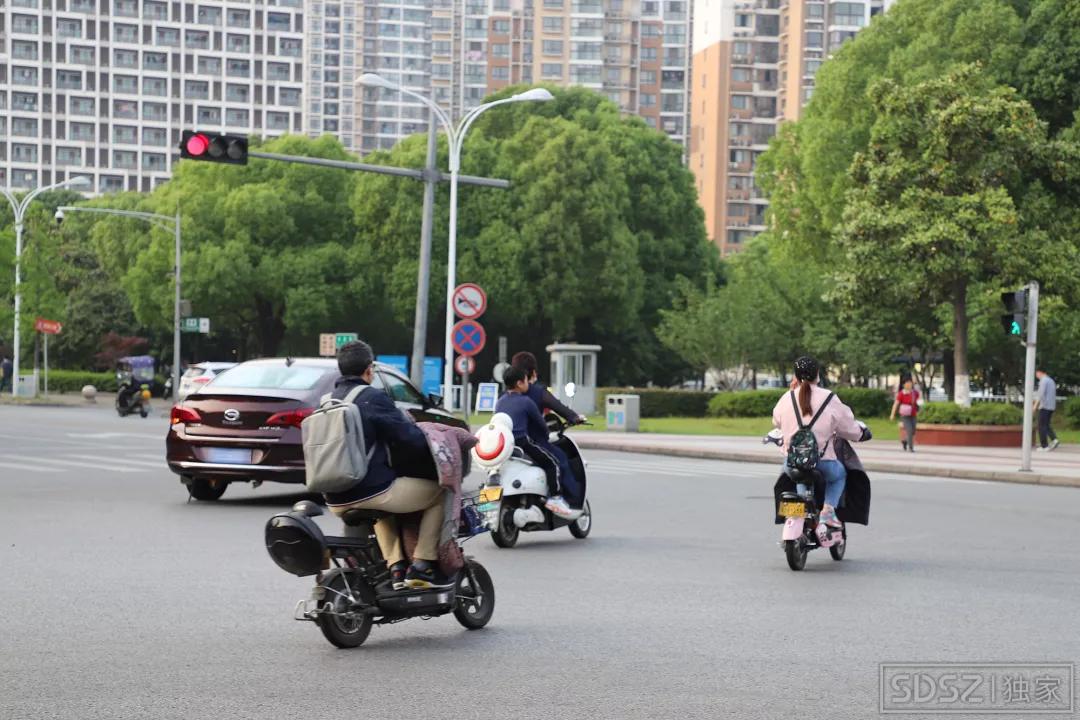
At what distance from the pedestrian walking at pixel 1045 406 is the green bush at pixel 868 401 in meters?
14.1

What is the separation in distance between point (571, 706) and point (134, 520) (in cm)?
956

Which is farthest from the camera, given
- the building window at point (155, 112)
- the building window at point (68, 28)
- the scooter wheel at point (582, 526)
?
the building window at point (155, 112)

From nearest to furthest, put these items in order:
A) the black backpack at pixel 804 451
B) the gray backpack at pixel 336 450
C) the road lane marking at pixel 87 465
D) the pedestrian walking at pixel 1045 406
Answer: the gray backpack at pixel 336 450 < the black backpack at pixel 804 451 < the road lane marking at pixel 87 465 < the pedestrian walking at pixel 1045 406

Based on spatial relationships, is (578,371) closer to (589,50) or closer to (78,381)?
(78,381)

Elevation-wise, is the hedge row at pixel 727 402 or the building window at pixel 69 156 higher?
the building window at pixel 69 156

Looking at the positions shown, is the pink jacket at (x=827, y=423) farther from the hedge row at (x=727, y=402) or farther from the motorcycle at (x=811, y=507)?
the hedge row at (x=727, y=402)

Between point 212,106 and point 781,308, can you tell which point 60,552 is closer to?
point 781,308

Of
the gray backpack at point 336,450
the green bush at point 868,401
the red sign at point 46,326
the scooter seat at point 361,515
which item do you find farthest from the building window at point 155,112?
the gray backpack at point 336,450

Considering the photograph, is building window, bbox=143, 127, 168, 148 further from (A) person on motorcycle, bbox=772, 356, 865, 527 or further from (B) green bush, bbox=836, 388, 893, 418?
(A) person on motorcycle, bbox=772, 356, 865, 527

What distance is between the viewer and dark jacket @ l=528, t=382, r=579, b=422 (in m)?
14.2

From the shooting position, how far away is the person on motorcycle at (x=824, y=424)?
12.8 metres

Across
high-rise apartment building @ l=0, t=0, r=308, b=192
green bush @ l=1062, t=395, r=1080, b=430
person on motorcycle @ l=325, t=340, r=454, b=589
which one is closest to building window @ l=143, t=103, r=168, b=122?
high-rise apartment building @ l=0, t=0, r=308, b=192

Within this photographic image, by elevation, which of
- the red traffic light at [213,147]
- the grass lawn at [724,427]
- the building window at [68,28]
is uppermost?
the building window at [68,28]

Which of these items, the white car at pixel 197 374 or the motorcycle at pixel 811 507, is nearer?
the motorcycle at pixel 811 507
